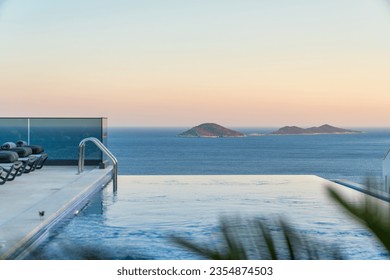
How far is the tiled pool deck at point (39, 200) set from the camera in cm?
571

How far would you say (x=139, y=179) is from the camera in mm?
11844

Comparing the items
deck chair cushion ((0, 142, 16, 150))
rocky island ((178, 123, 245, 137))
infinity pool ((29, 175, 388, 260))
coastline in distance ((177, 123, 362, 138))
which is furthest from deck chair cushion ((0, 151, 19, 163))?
rocky island ((178, 123, 245, 137))

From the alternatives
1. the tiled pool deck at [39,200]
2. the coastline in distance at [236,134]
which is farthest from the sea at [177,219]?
the coastline in distance at [236,134]

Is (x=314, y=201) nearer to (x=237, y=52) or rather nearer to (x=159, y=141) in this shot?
(x=237, y=52)

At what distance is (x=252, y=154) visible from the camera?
7481 centimetres

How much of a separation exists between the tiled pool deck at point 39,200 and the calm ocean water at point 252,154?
45.7 metres

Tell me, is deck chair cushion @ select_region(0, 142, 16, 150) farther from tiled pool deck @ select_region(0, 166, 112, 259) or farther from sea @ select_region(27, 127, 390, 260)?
sea @ select_region(27, 127, 390, 260)

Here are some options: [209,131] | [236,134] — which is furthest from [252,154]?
[209,131]

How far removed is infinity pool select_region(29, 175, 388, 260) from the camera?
237 inches

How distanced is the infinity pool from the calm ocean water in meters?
45.4

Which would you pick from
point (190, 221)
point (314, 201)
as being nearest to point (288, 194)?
point (314, 201)

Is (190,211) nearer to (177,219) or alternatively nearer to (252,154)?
(177,219)

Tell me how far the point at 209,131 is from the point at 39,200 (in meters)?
60.2
